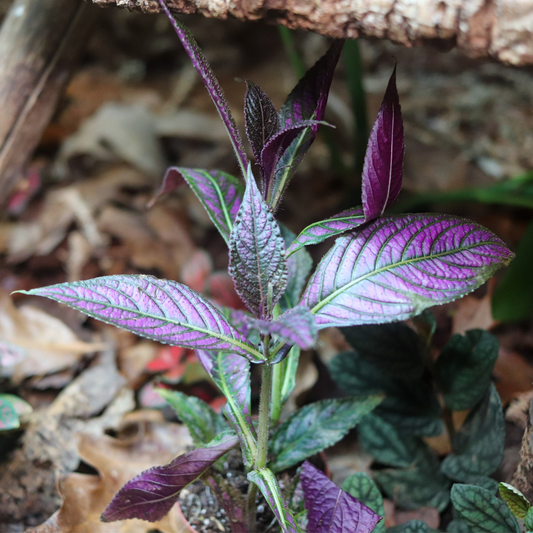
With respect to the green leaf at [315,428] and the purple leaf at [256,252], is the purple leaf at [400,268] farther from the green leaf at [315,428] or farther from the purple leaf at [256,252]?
the green leaf at [315,428]

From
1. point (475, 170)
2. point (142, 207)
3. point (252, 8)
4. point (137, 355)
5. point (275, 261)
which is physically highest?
point (252, 8)

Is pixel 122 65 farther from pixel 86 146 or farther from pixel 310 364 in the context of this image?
pixel 310 364

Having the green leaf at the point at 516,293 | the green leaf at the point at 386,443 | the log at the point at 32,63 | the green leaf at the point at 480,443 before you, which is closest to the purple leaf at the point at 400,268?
the green leaf at the point at 480,443

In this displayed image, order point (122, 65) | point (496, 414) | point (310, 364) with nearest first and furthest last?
point (496, 414) → point (310, 364) → point (122, 65)

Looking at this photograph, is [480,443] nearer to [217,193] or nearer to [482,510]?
[482,510]

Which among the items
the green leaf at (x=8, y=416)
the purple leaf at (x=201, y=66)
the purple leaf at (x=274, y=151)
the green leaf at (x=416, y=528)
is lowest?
the green leaf at (x=416, y=528)

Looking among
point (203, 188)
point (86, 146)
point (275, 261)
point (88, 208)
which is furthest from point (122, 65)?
point (275, 261)

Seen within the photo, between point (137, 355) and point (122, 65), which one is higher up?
point (122, 65)
